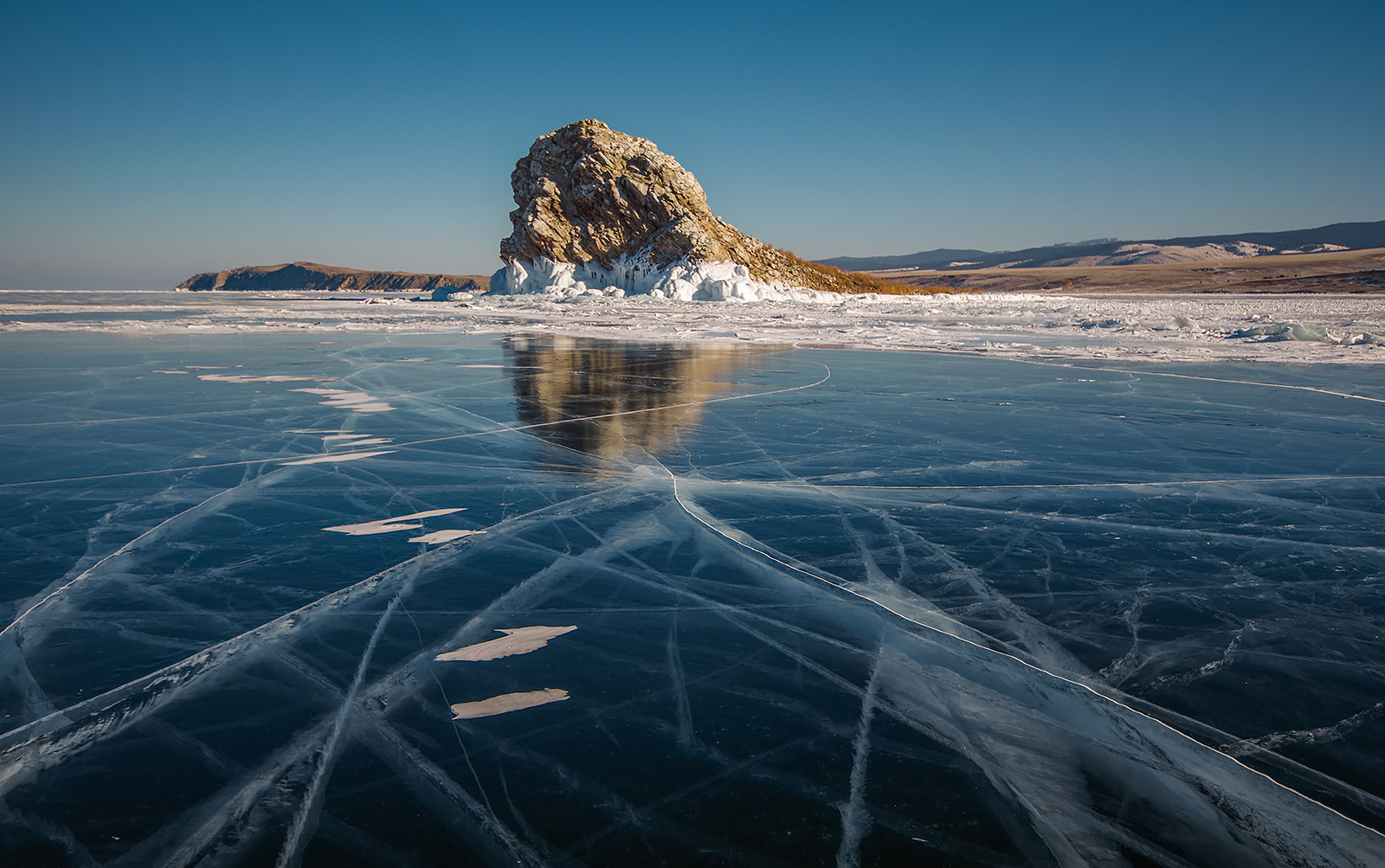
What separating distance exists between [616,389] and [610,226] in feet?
164

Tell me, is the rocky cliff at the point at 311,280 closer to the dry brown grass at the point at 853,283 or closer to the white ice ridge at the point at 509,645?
the dry brown grass at the point at 853,283

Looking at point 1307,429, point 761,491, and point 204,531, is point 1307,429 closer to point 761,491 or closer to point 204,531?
point 761,491

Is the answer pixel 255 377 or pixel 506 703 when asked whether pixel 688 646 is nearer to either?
pixel 506 703

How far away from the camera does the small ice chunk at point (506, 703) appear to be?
252 cm

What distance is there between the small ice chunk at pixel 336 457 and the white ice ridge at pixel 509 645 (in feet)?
11.9

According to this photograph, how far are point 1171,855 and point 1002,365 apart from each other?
1259 cm

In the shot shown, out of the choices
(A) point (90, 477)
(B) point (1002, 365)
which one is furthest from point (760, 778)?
(B) point (1002, 365)

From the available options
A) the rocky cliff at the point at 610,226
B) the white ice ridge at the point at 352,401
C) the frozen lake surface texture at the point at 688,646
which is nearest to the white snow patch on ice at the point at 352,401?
the white ice ridge at the point at 352,401

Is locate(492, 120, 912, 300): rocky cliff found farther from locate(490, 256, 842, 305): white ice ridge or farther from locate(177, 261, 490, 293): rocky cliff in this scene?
locate(177, 261, 490, 293): rocky cliff

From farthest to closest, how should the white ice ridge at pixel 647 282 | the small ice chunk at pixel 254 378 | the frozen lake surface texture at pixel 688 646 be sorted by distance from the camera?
the white ice ridge at pixel 647 282 < the small ice chunk at pixel 254 378 < the frozen lake surface texture at pixel 688 646

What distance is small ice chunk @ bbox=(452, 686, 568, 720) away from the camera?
252cm

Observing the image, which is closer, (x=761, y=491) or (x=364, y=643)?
(x=364, y=643)

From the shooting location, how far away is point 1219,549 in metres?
4.17

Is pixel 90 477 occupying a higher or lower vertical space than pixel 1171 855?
higher
